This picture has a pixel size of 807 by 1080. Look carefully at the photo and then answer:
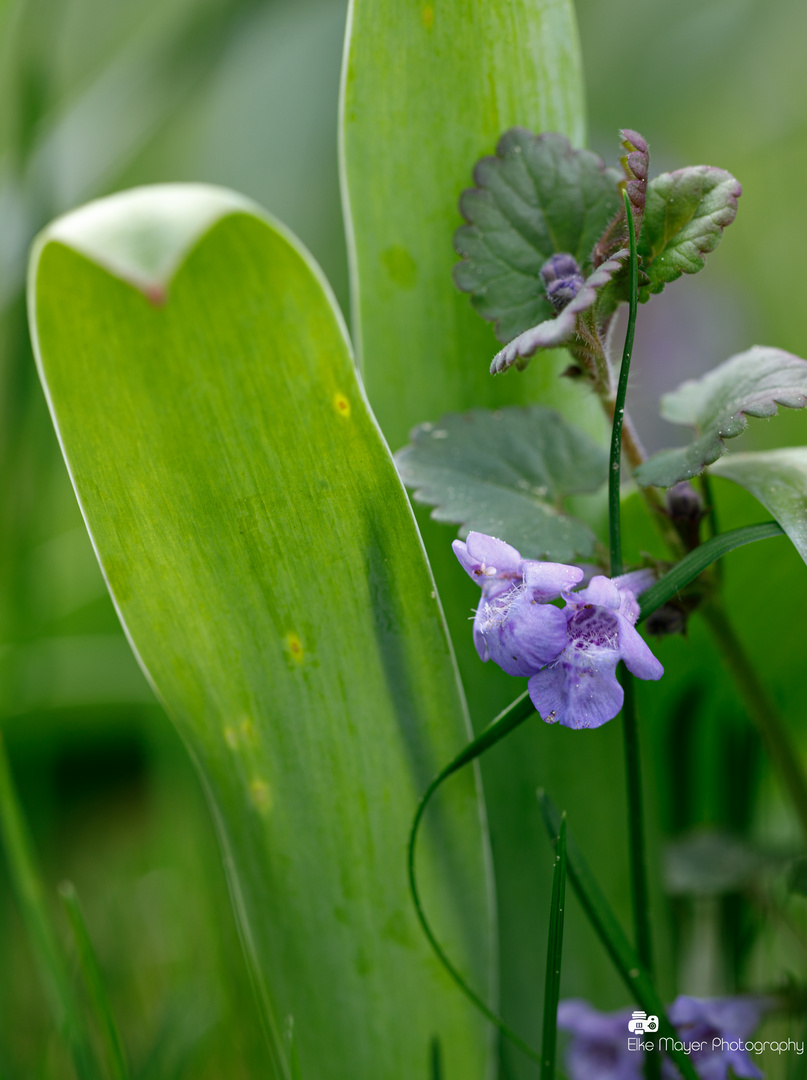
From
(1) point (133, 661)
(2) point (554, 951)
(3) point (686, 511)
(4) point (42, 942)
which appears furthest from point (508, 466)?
(1) point (133, 661)

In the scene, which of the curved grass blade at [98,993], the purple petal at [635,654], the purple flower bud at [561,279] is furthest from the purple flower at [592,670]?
the curved grass blade at [98,993]

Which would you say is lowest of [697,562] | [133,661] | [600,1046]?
[600,1046]

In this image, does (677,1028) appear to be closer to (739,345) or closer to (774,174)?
(739,345)

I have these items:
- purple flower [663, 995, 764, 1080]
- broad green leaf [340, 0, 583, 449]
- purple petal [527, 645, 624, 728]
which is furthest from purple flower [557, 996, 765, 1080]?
broad green leaf [340, 0, 583, 449]

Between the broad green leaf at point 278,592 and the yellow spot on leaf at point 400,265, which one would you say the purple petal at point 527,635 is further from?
the yellow spot on leaf at point 400,265

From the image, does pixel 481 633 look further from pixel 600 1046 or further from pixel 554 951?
pixel 600 1046

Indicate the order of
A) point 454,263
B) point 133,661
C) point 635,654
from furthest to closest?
point 133,661
point 454,263
point 635,654

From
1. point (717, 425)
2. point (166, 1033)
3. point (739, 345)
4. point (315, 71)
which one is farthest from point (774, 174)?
point (166, 1033)
